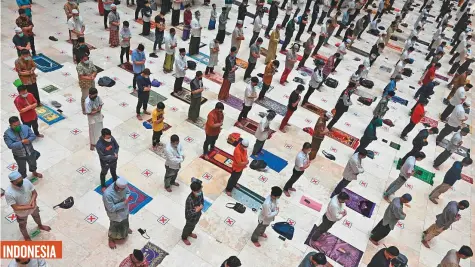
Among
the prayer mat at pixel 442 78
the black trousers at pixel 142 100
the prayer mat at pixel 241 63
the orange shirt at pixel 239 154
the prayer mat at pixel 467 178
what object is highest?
the orange shirt at pixel 239 154

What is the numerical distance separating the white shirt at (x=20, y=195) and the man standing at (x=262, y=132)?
474cm

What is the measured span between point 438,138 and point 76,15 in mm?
11514

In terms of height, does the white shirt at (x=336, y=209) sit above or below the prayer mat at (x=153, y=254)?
above

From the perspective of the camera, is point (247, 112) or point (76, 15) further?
point (76, 15)

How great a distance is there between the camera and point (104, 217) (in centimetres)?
683

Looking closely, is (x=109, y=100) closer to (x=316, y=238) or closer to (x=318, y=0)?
(x=316, y=238)

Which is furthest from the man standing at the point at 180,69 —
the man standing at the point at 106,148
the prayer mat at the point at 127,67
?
the man standing at the point at 106,148

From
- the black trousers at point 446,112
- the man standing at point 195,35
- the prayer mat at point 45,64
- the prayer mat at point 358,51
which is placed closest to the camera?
the prayer mat at point 45,64

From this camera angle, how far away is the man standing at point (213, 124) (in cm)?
796

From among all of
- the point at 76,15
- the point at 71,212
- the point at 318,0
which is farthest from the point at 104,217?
the point at 318,0

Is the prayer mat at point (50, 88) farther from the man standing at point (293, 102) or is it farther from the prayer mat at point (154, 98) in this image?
the man standing at point (293, 102)

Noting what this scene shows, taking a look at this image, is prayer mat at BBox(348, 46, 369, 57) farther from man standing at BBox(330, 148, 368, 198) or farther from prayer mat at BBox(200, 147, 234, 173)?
prayer mat at BBox(200, 147, 234, 173)

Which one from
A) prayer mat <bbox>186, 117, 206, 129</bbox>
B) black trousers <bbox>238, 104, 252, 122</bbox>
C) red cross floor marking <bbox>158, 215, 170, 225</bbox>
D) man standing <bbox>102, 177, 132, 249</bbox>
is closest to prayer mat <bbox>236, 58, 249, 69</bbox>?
black trousers <bbox>238, 104, 252, 122</bbox>

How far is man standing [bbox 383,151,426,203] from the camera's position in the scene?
8.30m
